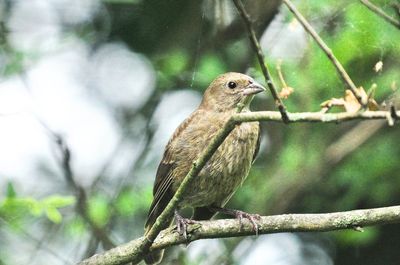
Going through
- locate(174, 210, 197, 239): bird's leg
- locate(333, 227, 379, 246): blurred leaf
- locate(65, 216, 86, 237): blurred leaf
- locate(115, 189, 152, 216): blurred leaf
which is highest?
locate(174, 210, 197, 239): bird's leg

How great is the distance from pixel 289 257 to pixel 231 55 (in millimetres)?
2072

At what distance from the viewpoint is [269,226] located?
202 inches

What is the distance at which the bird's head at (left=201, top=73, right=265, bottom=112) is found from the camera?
21.2 ft

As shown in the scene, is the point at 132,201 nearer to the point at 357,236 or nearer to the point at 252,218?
the point at 357,236

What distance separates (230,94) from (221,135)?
2.47 m

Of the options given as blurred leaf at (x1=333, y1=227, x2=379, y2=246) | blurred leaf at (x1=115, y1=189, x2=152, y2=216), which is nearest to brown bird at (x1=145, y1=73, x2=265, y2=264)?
blurred leaf at (x1=115, y1=189, x2=152, y2=216)

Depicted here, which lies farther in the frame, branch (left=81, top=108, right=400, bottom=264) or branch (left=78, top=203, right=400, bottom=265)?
→ branch (left=78, top=203, right=400, bottom=265)

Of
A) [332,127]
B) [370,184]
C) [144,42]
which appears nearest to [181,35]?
[144,42]

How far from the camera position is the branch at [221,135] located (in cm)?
356

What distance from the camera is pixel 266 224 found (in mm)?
5188

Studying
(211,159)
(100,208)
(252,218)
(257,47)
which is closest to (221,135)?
(257,47)

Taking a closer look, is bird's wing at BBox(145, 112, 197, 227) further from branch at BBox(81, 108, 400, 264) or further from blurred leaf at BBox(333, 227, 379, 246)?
A: blurred leaf at BBox(333, 227, 379, 246)

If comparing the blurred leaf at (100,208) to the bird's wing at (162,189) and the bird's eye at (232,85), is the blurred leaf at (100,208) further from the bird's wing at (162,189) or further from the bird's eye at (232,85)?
the bird's eye at (232,85)

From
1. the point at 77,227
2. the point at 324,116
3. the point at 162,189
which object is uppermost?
the point at 324,116
